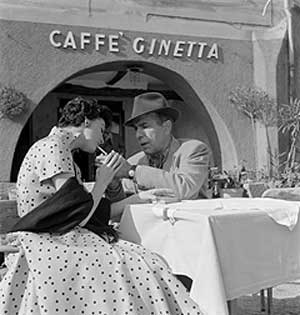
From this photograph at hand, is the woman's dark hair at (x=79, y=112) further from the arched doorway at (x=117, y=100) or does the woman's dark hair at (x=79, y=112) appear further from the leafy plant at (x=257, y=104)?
the arched doorway at (x=117, y=100)

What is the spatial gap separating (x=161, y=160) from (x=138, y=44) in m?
5.83

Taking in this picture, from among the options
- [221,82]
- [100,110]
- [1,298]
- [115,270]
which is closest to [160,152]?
[100,110]

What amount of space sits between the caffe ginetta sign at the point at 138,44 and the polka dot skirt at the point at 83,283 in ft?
21.2

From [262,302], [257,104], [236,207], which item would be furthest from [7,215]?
[257,104]

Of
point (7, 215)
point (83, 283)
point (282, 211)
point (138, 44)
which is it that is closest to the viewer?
point (83, 283)

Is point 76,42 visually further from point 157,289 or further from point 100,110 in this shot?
point 157,289

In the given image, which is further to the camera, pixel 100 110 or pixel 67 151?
pixel 100 110

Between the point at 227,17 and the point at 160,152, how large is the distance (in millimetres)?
6679

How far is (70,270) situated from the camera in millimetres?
2154

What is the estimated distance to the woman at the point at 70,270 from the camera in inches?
83.7

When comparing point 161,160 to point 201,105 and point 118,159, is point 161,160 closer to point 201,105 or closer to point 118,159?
point 118,159

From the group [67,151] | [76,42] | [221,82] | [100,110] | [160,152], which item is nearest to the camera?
[67,151]

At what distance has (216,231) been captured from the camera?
7.11 ft

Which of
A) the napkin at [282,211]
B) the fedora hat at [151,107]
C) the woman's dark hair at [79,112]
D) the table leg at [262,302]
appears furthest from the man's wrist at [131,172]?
the table leg at [262,302]
